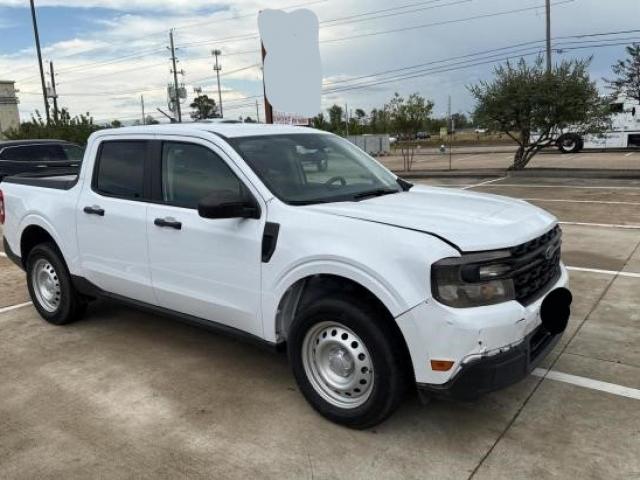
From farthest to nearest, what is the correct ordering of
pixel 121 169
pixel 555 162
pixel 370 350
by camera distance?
pixel 555 162, pixel 121 169, pixel 370 350

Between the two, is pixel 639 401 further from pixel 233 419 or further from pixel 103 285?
pixel 103 285

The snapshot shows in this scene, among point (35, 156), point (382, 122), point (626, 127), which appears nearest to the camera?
point (35, 156)

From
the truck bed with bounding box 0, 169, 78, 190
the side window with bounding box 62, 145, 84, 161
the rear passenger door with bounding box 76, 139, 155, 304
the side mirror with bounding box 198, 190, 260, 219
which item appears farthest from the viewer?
the side window with bounding box 62, 145, 84, 161

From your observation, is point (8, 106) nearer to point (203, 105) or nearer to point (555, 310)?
point (203, 105)

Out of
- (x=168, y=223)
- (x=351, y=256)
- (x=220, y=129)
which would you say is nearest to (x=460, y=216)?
(x=351, y=256)

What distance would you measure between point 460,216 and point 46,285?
4.03 m

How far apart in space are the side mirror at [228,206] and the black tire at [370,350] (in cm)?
71

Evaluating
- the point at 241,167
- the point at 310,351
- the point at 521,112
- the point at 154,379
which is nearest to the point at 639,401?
the point at 310,351

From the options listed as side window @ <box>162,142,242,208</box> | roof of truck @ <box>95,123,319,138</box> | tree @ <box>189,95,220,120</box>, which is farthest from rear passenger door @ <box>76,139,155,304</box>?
tree @ <box>189,95,220,120</box>

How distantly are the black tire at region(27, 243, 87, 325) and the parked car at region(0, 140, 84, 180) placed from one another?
708 cm

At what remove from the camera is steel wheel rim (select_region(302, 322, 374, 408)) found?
330 cm

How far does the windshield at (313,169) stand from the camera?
3832mm

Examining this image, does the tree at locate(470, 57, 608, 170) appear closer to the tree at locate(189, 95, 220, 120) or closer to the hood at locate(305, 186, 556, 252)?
the hood at locate(305, 186, 556, 252)

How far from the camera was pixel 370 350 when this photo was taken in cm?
317
